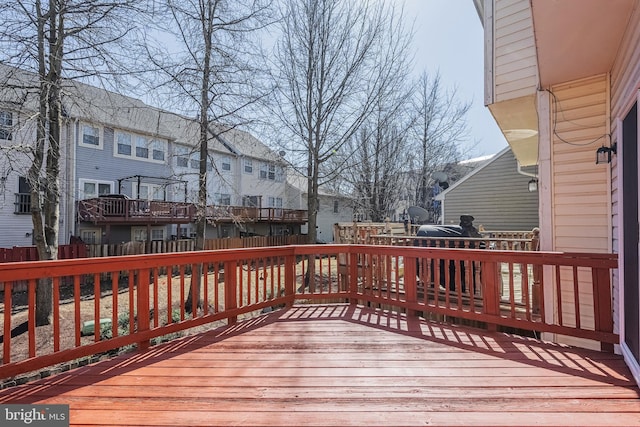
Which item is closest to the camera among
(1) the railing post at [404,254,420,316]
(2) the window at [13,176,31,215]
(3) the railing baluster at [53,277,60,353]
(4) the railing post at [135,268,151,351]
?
(3) the railing baluster at [53,277,60,353]

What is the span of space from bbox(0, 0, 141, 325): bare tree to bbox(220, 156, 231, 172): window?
43.0 feet

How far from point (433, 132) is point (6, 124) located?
15.8 metres

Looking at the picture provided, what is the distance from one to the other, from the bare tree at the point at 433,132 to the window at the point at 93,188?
1391 centimetres

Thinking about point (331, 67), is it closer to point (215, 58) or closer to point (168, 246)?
point (215, 58)

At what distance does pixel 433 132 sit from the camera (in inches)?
658

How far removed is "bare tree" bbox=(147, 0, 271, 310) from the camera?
7.73 metres

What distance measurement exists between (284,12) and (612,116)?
8.57 m

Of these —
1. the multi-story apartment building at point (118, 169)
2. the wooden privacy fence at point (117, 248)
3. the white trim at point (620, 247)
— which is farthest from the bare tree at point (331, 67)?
the white trim at point (620, 247)

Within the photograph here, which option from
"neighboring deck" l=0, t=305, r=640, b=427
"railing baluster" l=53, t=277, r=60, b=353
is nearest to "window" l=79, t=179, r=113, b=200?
"railing baluster" l=53, t=277, r=60, b=353

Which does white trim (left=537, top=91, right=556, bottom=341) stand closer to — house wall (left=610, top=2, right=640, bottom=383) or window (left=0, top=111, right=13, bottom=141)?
house wall (left=610, top=2, right=640, bottom=383)

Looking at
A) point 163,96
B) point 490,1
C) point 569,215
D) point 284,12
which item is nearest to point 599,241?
point 569,215

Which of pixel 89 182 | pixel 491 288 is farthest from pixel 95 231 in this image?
pixel 491 288

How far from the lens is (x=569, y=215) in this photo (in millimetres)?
3730

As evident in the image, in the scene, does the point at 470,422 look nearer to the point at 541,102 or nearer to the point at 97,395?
the point at 97,395
